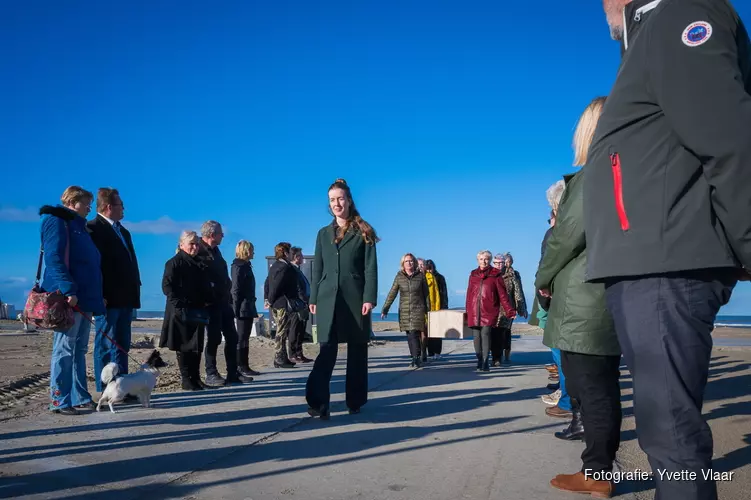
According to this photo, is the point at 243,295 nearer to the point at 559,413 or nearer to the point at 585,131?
the point at 559,413

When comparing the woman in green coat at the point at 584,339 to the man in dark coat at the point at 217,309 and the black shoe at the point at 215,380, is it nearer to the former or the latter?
the man in dark coat at the point at 217,309

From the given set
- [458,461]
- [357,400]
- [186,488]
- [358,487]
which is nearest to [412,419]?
[357,400]

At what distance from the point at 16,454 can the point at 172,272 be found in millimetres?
3227

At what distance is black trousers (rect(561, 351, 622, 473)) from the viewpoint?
325 centimetres

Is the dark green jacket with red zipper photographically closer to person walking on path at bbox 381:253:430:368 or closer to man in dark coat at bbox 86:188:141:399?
man in dark coat at bbox 86:188:141:399

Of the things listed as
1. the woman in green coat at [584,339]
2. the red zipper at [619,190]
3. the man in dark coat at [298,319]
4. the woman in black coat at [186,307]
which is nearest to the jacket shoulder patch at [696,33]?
the red zipper at [619,190]

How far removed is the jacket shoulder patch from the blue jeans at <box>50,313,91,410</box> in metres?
5.53

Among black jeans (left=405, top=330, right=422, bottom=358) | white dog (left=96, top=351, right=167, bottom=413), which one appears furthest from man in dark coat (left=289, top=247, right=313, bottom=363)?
white dog (left=96, top=351, right=167, bottom=413)

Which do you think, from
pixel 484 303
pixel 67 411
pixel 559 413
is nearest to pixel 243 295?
pixel 67 411

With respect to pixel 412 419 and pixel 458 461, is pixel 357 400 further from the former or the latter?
pixel 458 461

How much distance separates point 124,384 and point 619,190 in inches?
200

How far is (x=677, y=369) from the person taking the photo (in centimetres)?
185

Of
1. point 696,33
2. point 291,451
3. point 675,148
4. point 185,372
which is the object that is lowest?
point 291,451

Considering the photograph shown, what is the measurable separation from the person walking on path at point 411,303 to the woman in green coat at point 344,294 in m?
4.30
